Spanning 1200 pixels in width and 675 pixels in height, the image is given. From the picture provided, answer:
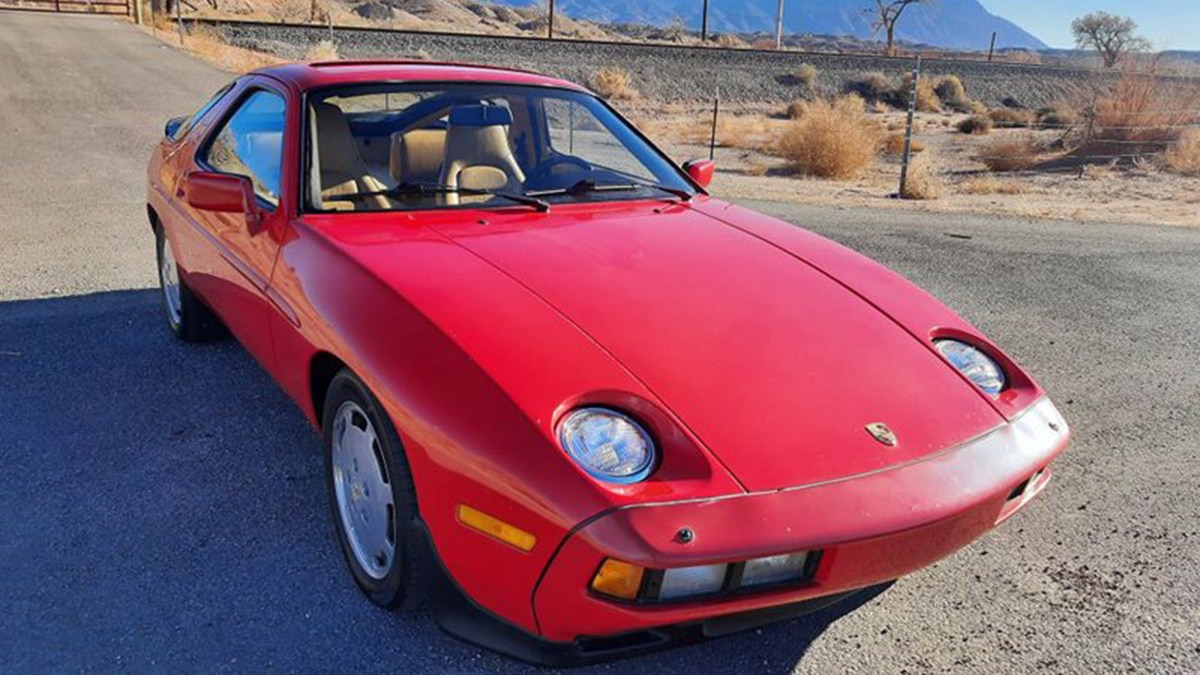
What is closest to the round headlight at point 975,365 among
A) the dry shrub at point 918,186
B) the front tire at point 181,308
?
the front tire at point 181,308

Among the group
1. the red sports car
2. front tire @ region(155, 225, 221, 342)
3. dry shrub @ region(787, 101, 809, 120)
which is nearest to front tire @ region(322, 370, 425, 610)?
the red sports car

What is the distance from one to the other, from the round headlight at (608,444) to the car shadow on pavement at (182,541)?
2.17 ft

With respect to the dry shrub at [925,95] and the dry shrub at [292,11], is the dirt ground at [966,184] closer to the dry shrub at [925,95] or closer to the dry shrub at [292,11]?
the dry shrub at [925,95]

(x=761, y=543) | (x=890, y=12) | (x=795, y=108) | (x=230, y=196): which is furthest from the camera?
(x=890, y=12)

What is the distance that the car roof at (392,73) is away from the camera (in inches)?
133

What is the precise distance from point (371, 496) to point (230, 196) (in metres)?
1.29

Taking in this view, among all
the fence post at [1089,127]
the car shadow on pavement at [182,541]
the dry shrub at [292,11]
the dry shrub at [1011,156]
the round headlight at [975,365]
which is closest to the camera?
the car shadow on pavement at [182,541]

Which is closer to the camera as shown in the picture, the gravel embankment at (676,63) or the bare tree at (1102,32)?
the gravel embankment at (676,63)

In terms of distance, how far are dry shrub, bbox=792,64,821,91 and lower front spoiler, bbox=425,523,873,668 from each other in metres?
39.2

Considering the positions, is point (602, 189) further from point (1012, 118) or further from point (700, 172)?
point (1012, 118)

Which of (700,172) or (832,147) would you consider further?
(832,147)

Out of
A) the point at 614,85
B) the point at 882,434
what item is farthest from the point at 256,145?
the point at 614,85

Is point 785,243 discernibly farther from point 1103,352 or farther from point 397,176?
point 1103,352

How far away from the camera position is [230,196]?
3.08 metres
